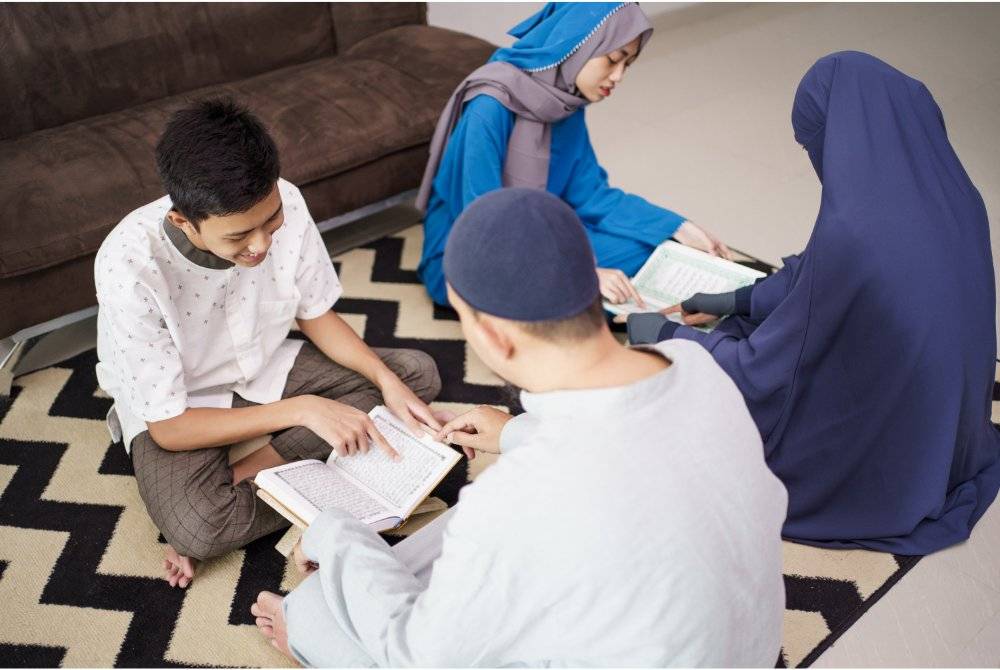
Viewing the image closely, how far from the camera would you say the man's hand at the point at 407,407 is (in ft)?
6.00

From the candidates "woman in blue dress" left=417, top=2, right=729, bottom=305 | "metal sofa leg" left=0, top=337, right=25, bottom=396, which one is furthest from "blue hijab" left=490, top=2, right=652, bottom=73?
"metal sofa leg" left=0, top=337, right=25, bottom=396

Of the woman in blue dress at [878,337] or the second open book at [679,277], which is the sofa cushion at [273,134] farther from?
the woman in blue dress at [878,337]

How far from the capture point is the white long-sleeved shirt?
3.19 feet

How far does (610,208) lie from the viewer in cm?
258

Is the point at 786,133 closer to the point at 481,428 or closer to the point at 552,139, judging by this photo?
the point at 552,139

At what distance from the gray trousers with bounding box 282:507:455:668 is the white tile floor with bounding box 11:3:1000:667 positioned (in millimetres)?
766

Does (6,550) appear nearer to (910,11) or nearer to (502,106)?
(502,106)

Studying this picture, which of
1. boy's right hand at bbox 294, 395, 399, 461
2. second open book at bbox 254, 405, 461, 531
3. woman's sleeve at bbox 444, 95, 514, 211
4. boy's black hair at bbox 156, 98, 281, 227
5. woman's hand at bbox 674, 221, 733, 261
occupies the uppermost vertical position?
boy's black hair at bbox 156, 98, 281, 227

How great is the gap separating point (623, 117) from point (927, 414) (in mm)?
2195

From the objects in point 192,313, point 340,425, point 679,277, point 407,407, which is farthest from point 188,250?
point 679,277

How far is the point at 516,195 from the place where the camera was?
984mm

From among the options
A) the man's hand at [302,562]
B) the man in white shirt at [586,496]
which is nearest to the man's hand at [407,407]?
the man's hand at [302,562]

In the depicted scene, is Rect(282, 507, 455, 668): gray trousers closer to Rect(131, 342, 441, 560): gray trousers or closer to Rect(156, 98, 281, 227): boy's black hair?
Rect(131, 342, 441, 560): gray trousers

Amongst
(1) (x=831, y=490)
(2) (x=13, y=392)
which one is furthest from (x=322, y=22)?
(1) (x=831, y=490)
